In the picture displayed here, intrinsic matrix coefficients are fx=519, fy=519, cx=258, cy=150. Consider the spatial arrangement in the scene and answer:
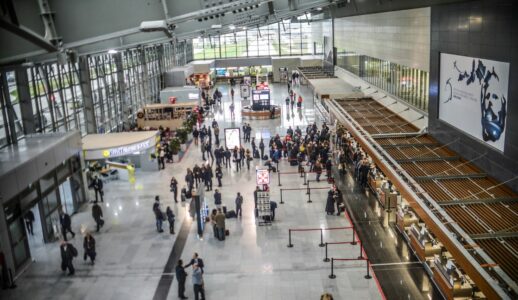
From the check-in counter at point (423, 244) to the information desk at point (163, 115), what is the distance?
2406 cm

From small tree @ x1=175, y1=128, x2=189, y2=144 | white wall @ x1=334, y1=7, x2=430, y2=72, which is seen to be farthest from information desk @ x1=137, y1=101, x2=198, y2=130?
white wall @ x1=334, y1=7, x2=430, y2=72

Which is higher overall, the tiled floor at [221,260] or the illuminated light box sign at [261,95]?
the illuminated light box sign at [261,95]

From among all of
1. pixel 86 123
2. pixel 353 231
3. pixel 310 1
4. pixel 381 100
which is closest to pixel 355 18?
pixel 381 100

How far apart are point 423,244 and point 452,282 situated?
233 cm

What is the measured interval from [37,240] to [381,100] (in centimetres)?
1800

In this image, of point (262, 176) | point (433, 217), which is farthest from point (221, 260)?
point (433, 217)

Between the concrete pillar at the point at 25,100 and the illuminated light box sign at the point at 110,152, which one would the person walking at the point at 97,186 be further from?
the concrete pillar at the point at 25,100

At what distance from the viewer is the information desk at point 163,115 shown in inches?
1433

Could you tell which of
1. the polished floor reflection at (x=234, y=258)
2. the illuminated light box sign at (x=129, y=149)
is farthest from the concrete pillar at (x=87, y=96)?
the polished floor reflection at (x=234, y=258)

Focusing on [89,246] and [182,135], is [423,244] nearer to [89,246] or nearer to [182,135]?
[89,246]

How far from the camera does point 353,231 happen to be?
16.3m

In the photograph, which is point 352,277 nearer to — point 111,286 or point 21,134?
point 111,286

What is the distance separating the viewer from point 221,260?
50.7ft

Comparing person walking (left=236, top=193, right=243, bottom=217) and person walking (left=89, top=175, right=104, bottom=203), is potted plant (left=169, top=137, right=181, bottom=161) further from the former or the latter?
person walking (left=236, top=193, right=243, bottom=217)
